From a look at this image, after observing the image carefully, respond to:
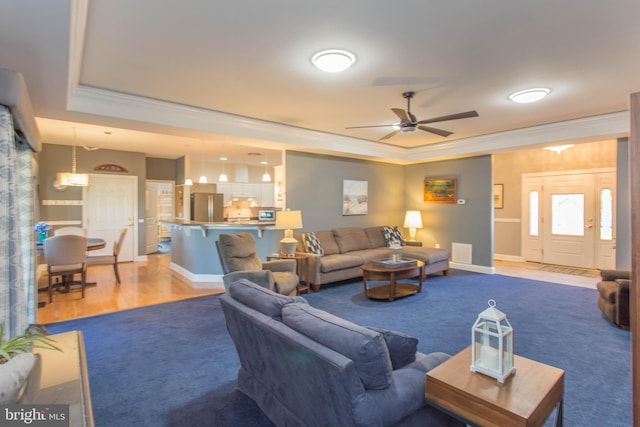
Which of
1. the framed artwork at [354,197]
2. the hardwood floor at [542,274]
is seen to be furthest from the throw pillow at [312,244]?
the hardwood floor at [542,274]

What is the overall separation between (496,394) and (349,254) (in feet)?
14.5

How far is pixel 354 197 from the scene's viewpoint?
22.7 ft

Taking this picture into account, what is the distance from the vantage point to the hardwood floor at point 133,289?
4.25m

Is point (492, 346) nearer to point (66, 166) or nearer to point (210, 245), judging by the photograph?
point (210, 245)

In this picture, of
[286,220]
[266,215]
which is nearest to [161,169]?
[266,215]

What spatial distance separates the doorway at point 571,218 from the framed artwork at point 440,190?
201cm

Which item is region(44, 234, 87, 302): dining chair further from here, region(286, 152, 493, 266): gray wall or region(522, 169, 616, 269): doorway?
region(522, 169, 616, 269): doorway

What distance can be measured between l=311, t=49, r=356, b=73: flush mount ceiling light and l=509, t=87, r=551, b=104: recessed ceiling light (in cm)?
209

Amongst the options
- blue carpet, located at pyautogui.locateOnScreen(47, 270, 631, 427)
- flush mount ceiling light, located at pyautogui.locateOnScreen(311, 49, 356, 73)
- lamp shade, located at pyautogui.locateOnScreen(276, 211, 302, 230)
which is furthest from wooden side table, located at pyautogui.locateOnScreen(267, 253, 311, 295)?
flush mount ceiling light, located at pyautogui.locateOnScreen(311, 49, 356, 73)

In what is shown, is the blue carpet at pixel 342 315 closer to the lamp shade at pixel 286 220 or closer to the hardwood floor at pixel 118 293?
the hardwood floor at pixel 118 293

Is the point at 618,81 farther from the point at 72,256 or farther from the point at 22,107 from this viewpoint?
the point at 72,256

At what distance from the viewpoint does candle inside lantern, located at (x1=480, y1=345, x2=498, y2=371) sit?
1.58 m

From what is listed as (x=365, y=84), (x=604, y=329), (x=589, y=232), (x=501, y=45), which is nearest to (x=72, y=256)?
(x=365, y=84)

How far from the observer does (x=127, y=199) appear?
770 cm
